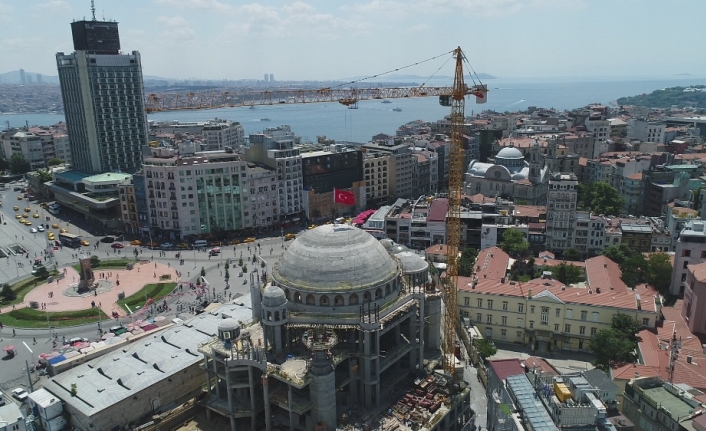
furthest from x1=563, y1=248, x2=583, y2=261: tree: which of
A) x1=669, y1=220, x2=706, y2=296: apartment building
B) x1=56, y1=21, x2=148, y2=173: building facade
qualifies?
x1=56, y1=21, x2=148, y2=173: building facade

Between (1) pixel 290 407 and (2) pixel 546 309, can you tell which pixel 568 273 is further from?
(1) pixel 290 407

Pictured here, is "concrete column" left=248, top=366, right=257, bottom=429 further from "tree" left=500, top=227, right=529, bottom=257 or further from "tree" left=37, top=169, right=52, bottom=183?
"tree" left=37, top=169, right=52, bottom=183

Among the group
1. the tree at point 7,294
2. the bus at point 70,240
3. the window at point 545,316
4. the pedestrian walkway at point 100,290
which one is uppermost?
the window at point 545,316

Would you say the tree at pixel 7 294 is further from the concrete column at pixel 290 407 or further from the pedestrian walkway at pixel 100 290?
the concrete column at pixel 290 407

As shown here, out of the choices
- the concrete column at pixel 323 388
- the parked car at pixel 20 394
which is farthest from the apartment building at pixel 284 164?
the concrete column at pixel 323 388

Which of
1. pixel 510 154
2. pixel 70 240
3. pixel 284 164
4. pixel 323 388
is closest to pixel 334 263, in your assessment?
pixel 323 388
